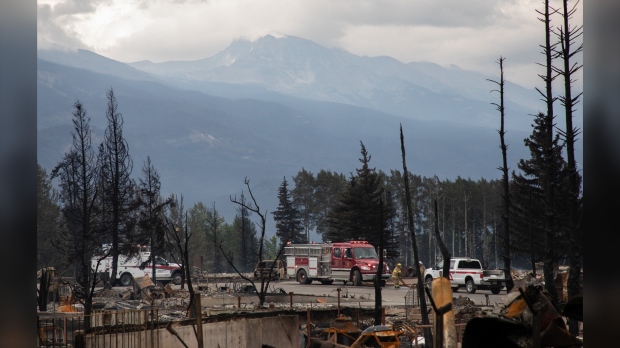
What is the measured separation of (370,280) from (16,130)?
1775 inches

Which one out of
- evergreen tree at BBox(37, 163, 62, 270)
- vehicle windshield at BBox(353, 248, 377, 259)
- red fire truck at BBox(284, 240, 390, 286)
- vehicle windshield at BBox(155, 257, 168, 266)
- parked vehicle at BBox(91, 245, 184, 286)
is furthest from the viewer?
evergreen tree at BBox(37, 163, 62, 270)

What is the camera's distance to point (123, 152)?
180ft

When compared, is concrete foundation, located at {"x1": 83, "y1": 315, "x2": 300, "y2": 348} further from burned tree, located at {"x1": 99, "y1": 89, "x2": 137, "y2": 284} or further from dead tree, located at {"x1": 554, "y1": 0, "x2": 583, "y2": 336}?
burned tree, located at {"x1": 99, "y1": 89, "x2": 137, "y2": 284}

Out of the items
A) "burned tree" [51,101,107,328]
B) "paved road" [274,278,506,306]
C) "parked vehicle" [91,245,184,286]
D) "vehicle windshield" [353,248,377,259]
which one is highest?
"burned tree" [51,101,107,328]

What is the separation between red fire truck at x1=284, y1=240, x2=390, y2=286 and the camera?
170 feet

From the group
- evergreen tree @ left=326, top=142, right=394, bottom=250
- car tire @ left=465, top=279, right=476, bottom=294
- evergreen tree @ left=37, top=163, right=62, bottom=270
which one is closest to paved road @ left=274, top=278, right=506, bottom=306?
car tire @ left=465, top=279, right=476, bottom=294

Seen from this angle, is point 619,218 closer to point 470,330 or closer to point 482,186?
point 470,330

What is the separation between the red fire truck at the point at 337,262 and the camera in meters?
52.0

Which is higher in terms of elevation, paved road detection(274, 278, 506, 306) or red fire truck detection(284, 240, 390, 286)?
red fire truck detection(284, 240, 390, 286)

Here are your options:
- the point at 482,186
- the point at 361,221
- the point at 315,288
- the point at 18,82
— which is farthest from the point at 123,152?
the point at 482,186

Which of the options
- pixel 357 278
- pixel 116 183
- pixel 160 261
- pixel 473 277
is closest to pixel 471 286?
pixel 473 277

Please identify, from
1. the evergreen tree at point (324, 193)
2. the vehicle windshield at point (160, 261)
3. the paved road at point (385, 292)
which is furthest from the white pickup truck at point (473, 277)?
the evergreen tree at point (324, 193)

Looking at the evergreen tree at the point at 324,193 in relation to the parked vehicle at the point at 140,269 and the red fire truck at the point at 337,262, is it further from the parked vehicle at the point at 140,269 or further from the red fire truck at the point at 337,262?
the red fire truck at the point at 337,262

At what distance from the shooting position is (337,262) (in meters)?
52.7
